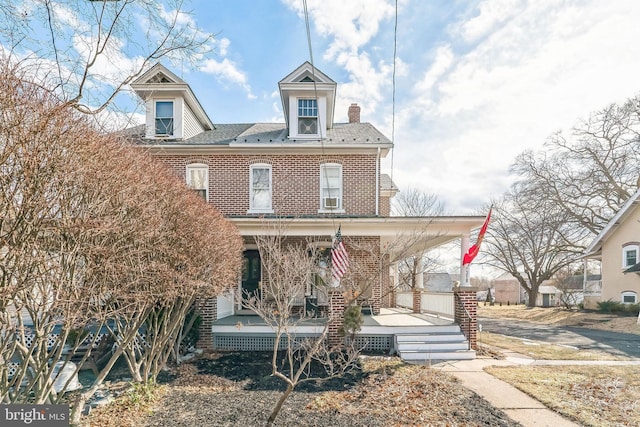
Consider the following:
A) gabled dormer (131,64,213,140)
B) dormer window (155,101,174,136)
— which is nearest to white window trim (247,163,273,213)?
gabled dormer (131,64,213,140)


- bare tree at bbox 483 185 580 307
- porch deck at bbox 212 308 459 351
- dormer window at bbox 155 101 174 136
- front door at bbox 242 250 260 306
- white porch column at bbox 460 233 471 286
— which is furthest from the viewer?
bare tree at bbox 483 185 580 307

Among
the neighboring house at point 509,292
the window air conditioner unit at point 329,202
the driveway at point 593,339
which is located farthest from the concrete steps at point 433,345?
the neighboring house at point 509,292

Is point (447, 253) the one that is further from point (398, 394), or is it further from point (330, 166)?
point (398, 394)

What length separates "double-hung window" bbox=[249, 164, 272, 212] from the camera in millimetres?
12102

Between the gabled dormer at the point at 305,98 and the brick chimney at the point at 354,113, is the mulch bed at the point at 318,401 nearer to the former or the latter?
the gabled dormer at the point at 305,98

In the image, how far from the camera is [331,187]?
12125mm

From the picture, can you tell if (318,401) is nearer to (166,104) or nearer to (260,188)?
(260,188)

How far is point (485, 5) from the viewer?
6.40 metres

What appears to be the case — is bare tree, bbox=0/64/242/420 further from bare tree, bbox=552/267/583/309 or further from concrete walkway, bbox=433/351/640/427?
bare tree, bbox=552/267/583/309

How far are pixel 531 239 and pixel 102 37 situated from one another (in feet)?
104

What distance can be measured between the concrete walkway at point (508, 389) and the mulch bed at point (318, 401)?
27 centimetres

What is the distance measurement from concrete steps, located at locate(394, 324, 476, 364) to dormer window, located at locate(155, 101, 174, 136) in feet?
33.8

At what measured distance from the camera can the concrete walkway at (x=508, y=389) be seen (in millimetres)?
5094

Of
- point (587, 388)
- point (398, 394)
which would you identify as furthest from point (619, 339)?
point (398, 394)
